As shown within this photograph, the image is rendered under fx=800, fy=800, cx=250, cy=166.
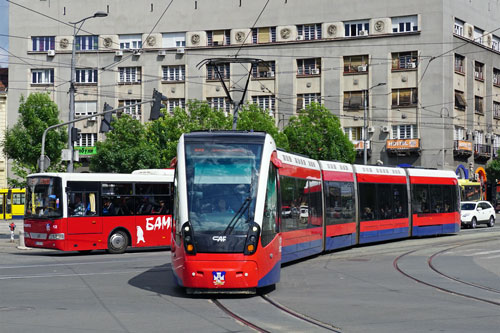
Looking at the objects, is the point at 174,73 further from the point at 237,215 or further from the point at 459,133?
the point at 237,215

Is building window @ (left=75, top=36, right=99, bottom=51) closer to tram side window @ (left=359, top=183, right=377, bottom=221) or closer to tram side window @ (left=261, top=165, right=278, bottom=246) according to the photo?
tram side window @ (left=359, top=183, right=377, bottom=221)

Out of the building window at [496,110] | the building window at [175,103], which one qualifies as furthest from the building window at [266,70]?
the building window at [496,110]

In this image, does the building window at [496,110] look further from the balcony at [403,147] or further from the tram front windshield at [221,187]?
the tram front windshield at [221,187]

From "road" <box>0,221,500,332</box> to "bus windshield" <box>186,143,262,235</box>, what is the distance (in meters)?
1.31

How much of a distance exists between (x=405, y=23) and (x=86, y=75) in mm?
25948

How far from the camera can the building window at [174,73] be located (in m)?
64.5

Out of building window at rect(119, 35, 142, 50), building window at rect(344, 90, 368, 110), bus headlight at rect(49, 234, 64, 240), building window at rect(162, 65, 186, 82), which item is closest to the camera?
bus headlight at rect(49, 234, 64, 240)

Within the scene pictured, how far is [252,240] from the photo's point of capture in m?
13.6

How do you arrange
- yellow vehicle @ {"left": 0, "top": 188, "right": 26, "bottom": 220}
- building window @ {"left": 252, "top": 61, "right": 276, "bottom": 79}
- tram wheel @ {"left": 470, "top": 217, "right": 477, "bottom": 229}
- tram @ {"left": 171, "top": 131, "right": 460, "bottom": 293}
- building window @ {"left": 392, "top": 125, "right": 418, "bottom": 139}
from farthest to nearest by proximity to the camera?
building window @ {"left": 252, "top": 61, "right": 276, "bottom": 79} → yellow vehicle @ {"left": 0, "top": 188, "right": 26, "bottom": 220} → building window @ {"left": 392, "top": 125, "right": 418, "bottom": 139} → tram wheel @ {"left": 470, "top": 217, "right": 477, "bottom": 229} → tram @ {"left": 171, "top": 131, "right": 460, "bottom": 293}

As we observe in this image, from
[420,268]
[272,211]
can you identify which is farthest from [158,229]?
[272,211]

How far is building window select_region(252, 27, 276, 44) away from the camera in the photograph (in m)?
62.8

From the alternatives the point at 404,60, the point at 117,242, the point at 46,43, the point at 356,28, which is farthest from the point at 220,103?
the point at 117,242

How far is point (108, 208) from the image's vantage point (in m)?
25.8

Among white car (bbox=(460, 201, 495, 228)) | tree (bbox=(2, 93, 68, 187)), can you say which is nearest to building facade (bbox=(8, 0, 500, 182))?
white car (bbox=(460, 201, 495, 228))
